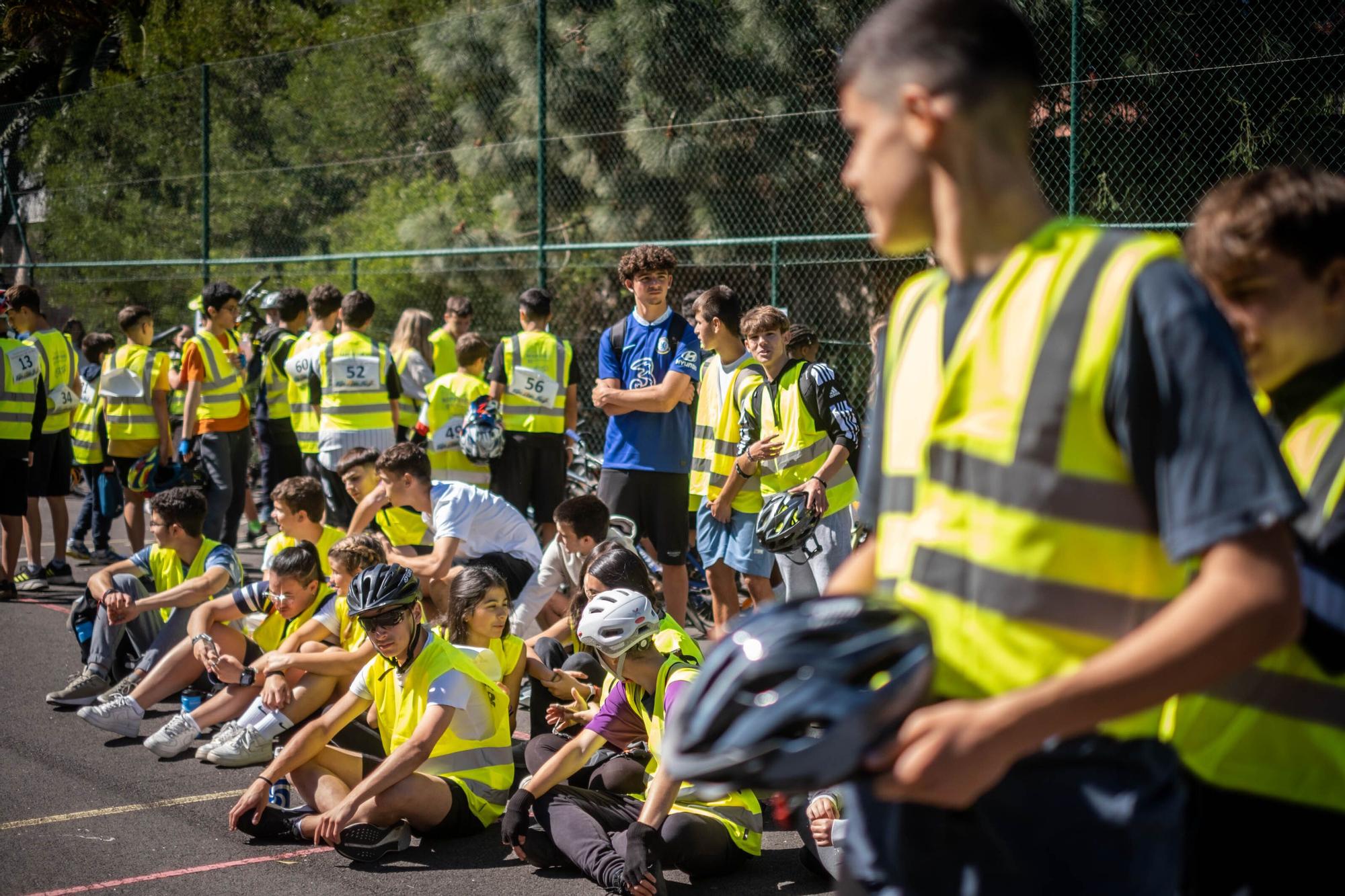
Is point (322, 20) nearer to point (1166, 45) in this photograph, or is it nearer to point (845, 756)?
point (1166, 45)

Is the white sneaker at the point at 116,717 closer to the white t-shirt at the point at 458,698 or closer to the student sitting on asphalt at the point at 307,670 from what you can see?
the student sitting on asphalt at the point at 307,670

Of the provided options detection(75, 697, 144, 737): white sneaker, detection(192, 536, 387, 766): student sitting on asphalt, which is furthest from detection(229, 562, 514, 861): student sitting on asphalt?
detection(75, 697, 144, 737): white sneaker

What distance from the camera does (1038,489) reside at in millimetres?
1517

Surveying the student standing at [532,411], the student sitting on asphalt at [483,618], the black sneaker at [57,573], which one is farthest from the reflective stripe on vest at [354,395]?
the student sitting on asphalt at [483,618]

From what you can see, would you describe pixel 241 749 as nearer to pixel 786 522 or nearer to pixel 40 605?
pixel 786 522

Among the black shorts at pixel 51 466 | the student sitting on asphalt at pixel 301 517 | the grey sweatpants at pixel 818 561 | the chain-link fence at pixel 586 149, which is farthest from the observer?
the black shorts at pixel 51 466

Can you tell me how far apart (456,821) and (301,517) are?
101 inches

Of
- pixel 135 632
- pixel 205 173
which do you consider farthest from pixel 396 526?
pixel 205 173

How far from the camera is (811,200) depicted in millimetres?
12141

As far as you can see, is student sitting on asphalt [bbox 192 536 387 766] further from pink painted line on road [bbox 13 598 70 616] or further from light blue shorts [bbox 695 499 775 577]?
pink painted line on road [bbox 13 598 70 616]

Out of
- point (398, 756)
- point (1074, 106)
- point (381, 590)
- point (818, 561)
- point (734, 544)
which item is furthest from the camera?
point (1074, 106)

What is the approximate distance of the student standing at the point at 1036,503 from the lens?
4.61 ft

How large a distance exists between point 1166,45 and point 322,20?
54.3 ft

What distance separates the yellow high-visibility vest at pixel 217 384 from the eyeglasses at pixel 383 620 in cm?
578
